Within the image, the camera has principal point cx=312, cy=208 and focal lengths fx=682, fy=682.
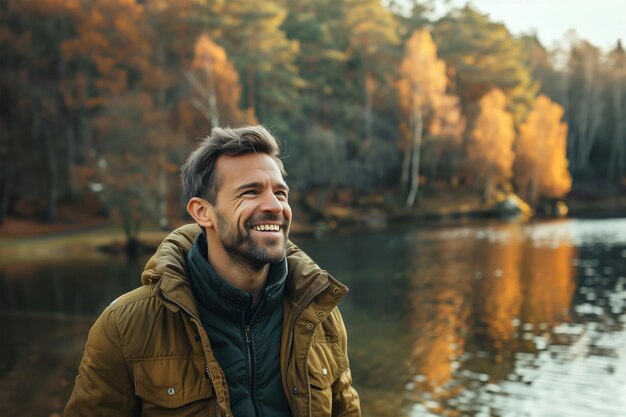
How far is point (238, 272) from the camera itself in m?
2.56

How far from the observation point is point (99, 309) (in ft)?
48.0

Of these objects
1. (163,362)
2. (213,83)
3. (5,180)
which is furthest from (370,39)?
(163,362)

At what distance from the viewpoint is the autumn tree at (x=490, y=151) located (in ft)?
135

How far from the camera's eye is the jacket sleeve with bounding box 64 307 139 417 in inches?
91.6

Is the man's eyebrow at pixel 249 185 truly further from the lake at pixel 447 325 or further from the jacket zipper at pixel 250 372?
the lake at pixel 447 325

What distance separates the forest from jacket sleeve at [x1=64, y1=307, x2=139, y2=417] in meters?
24.6

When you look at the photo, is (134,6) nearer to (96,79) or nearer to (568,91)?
(96,79)

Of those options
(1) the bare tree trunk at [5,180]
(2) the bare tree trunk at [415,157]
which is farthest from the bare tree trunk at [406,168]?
(1) the bare tree trunk at [5,180]

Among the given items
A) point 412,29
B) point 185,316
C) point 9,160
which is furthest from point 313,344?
point 412,29

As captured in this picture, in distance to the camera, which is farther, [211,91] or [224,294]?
[211,91]

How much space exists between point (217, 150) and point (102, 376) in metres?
0.90

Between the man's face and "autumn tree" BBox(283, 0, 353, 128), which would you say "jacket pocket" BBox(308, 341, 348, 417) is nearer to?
the man's face

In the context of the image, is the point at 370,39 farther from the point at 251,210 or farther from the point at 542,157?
the point at 251,210

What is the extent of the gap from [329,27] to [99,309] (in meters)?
34.5
